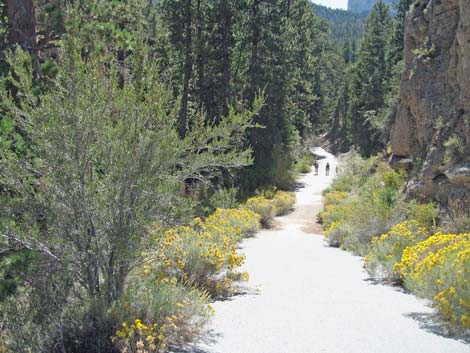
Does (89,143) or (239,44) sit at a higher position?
(239,44)

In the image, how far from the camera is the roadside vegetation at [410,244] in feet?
20.7

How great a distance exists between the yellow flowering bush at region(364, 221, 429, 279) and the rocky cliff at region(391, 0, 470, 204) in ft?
7.63

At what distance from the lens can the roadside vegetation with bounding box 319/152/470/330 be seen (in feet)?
20.7

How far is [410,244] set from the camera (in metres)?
9.89

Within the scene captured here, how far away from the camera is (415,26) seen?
16.5m

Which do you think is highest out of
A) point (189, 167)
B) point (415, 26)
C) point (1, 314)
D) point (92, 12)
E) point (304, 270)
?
point (415, 26)

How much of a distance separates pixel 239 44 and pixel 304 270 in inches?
829

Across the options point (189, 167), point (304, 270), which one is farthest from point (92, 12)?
point (304, 270)

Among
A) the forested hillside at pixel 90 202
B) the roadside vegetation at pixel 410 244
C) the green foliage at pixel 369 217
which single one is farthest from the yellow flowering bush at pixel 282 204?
the forested hillside at pixel 90 202

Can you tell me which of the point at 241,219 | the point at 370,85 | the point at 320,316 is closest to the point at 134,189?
the point at 320,316

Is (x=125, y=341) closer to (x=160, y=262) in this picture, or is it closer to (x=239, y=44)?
(x=160, y=262)

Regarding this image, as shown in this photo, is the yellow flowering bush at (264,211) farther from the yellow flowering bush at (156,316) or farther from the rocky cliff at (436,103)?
the yellow flowering bush at (156,316)

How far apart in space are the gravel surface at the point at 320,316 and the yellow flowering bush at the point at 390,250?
319 mm

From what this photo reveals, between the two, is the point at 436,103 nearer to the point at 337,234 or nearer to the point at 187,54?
the point at 337,234
